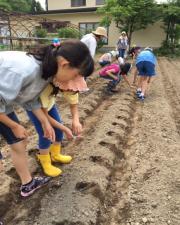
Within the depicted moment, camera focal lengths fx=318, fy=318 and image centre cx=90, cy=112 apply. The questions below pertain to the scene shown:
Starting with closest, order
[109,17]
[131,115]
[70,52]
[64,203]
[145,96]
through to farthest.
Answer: [70,52]
[64,203]
[131,115]
[145,96]
[109,17]

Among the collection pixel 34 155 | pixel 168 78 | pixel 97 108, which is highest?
pixel 34 155

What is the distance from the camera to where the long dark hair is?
2160 mm

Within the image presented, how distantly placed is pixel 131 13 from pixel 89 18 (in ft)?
18.4

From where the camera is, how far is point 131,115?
5.88 metres

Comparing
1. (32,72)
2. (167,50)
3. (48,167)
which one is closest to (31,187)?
(48,167)

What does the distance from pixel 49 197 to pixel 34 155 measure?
2.93 ft

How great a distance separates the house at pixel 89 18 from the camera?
22.4 m

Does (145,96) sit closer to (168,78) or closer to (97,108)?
(97,108)

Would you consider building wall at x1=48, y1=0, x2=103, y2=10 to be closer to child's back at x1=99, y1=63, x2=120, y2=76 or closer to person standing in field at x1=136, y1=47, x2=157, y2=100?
child's back at x1=99, y1=63, x2=120, y2=76

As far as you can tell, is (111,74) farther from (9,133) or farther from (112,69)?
(9,133)

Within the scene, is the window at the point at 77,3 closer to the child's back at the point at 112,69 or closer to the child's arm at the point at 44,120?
the child's back at the point at 112,69

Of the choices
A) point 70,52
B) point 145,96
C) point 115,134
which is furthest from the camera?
point 145,96

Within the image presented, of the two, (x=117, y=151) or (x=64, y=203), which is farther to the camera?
(x=117, y=151)

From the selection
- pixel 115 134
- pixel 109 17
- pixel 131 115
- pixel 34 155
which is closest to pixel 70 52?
pixel 34 155
